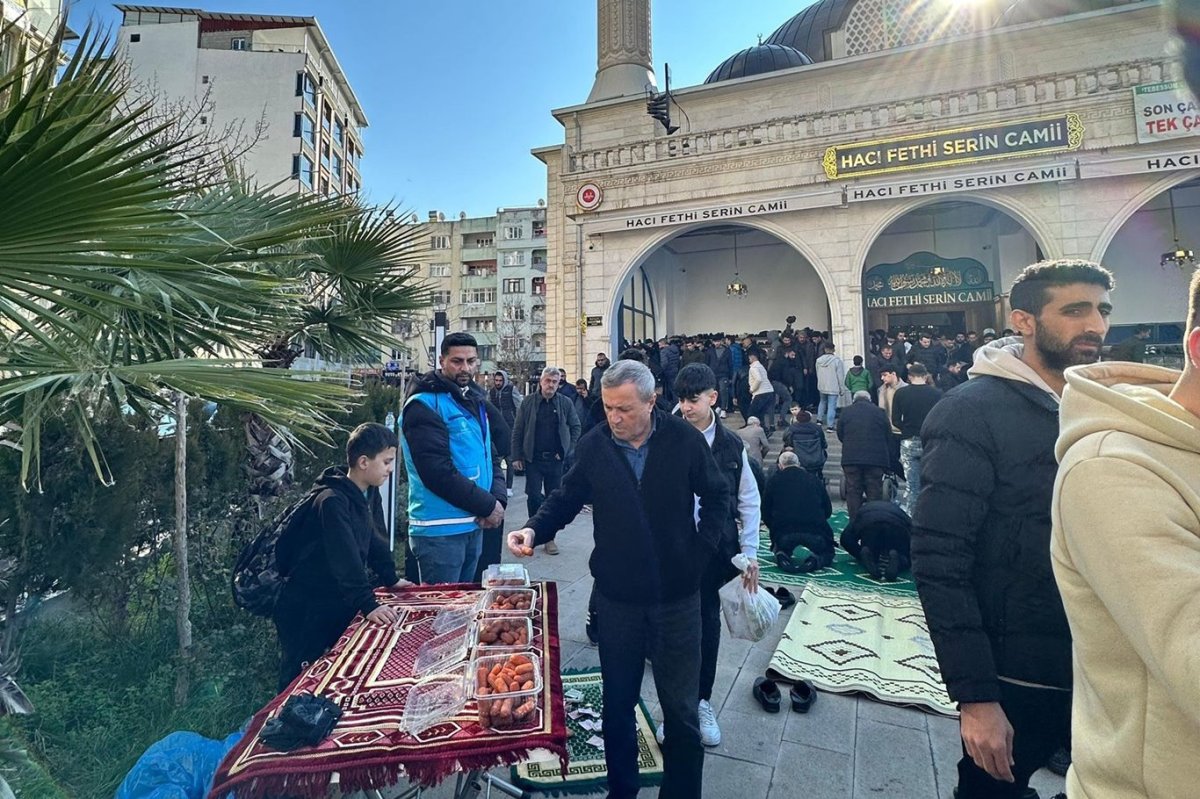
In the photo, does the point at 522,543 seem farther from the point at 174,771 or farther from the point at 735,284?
the point at 735,284

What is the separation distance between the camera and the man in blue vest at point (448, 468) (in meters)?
3.31

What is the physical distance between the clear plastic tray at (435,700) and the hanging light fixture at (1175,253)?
19.5 meters

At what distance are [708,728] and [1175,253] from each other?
1861cm

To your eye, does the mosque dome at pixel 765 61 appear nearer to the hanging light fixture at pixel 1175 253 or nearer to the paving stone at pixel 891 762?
the hanging light fixture at pixel 1175 253

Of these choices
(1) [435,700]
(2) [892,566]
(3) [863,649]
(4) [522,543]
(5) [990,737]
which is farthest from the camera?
(2) [892,566]

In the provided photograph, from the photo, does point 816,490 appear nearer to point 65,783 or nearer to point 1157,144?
point 65,783

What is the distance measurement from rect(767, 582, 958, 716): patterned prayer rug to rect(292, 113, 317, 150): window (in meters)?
38.2

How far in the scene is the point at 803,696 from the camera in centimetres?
331

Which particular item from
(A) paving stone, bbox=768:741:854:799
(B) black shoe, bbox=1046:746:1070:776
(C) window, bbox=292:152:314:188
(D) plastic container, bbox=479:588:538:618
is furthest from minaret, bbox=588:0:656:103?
(C) window, bbox=292:152:314:188

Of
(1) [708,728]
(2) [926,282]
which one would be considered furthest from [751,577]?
(2) [926,282]

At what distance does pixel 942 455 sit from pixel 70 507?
14.2 feet

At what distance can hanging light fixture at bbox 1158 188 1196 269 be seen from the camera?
13.7 meters

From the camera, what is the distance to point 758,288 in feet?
64.4

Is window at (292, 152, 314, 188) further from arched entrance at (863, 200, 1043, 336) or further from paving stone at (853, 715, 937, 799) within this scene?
paving stone at (853, 715, 937, 799)
